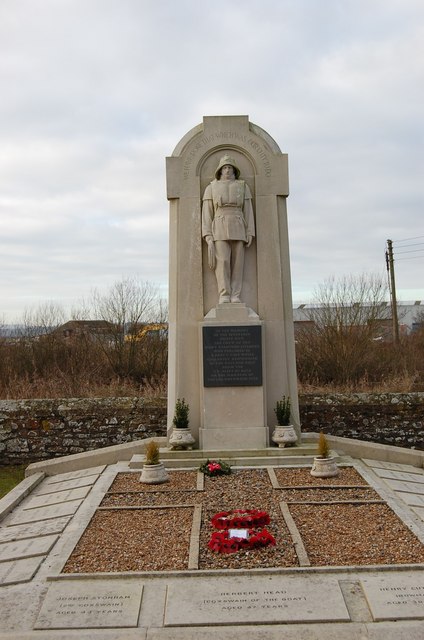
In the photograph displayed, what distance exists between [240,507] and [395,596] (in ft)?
7.80

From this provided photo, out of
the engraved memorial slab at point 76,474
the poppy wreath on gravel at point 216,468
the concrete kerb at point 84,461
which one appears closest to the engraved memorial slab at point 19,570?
the poppy wreath on gravel at point 216,468

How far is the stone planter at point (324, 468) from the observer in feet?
25.5

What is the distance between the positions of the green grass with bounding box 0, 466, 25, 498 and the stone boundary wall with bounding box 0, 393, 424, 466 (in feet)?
1.00

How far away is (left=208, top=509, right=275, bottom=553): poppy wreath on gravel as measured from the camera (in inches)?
211

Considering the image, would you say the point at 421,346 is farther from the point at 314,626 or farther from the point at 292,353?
the point at 314,626

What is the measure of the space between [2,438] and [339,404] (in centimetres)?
655

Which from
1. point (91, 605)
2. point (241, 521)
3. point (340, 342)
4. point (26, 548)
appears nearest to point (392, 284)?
point (340, 342)

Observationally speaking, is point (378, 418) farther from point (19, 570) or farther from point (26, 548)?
point (19, 570)

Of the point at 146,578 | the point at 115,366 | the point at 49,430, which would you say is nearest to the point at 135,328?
the point at 115,366

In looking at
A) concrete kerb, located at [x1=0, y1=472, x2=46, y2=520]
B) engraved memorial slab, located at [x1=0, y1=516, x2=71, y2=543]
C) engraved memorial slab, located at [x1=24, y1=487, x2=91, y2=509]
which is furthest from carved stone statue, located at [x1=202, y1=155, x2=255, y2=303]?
engraved memorial slab, located at [x1=0, y1=516, x2=71, y2=543]

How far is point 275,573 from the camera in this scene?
486 centimetres

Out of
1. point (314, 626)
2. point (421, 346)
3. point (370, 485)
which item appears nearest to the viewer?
point (314, 626)

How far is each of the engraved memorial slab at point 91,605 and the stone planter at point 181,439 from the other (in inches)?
168

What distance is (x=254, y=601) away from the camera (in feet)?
14.6
